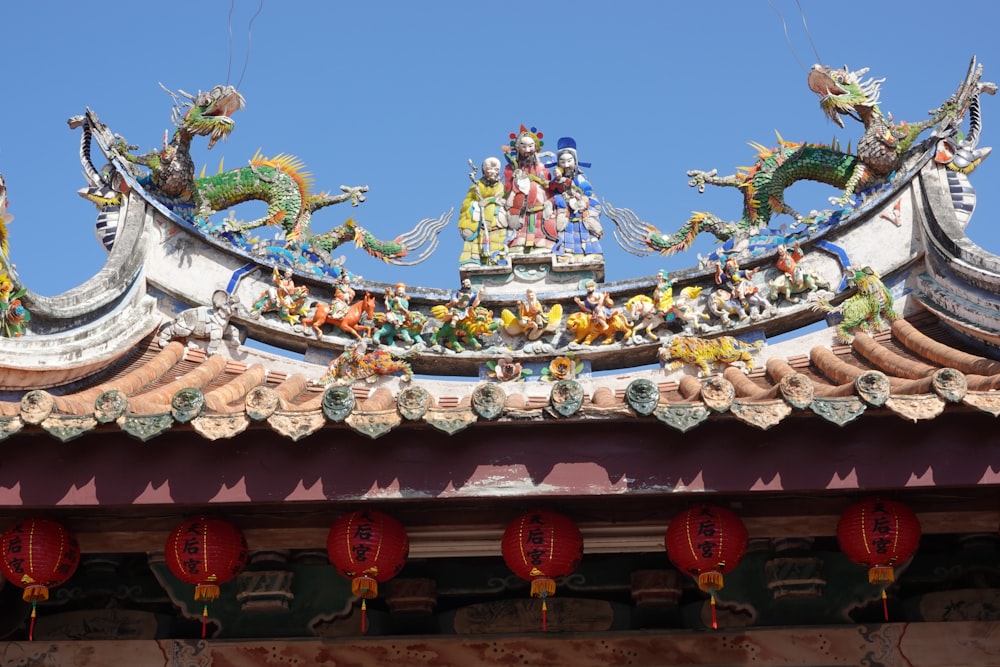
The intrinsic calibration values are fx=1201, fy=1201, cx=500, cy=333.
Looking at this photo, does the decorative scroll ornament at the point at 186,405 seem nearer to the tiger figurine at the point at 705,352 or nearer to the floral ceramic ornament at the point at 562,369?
the floral ceramic ornament at the point at 562,369

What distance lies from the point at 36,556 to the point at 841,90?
653 centimetres

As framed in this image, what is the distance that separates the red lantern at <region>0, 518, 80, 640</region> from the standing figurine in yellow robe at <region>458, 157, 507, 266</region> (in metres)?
4.02

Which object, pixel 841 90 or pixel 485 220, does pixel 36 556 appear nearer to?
pixel 485 220

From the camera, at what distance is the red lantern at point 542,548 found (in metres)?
5.88

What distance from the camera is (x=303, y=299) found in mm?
9023

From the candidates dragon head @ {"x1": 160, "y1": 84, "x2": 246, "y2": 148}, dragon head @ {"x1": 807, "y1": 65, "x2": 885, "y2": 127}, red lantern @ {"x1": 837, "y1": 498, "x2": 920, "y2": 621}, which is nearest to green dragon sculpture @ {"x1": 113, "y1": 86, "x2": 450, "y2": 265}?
dragon head @ {"x1": 160, "y1": 84, "x2": 246, "y2": 148}

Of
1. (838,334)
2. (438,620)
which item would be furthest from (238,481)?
(838,334)

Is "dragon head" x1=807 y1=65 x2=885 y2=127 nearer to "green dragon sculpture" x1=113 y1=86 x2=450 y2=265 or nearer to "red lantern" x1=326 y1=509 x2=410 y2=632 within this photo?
"green dragon sculpture" x1=113 y1=86 x2=450 y2=265

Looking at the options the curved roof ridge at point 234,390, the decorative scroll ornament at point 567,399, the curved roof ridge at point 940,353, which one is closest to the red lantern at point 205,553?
the curved roof ridge at point 234,390

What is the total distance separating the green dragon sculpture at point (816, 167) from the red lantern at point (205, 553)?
4436 millimetres

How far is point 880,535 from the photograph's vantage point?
579cm

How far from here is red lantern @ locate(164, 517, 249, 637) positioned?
604 centimetres

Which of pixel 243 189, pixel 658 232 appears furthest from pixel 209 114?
pixel 658 232

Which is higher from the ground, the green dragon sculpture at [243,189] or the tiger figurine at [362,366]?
the green dragon sculpture at [243,189]
